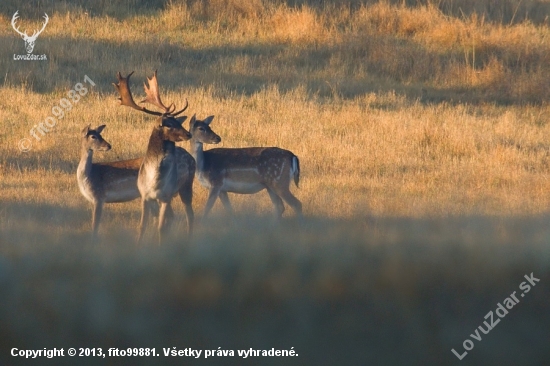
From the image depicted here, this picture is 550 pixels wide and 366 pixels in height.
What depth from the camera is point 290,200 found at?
388 inches

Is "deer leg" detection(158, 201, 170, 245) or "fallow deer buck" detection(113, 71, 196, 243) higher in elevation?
"fallow deer buck" detection(113, 71, 196, 243)

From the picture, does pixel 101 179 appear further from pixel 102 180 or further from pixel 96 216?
pixel 96 216

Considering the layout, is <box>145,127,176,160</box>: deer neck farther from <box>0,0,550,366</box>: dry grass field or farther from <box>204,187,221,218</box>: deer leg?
<box>204,187,221,218</box>: deer leg

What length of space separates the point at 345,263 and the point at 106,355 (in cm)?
181

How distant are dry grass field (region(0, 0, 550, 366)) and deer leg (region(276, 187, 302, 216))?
0.23 metres

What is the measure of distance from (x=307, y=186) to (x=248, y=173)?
1.68m

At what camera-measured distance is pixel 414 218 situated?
29.3 ft

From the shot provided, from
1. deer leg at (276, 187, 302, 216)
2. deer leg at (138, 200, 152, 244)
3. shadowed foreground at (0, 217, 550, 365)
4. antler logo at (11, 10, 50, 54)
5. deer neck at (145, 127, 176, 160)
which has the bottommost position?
shadowed foreground at (0, 217, 550, 365)

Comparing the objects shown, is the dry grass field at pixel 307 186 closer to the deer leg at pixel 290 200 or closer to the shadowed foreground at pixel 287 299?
the shadowed foreground at pixel 287 299

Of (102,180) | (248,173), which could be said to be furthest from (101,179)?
(248,173)

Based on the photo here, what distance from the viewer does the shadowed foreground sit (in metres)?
6.12

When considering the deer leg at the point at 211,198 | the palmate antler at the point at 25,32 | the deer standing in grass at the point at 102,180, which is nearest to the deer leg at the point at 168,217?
the deer standing in grass at the point at 102,180

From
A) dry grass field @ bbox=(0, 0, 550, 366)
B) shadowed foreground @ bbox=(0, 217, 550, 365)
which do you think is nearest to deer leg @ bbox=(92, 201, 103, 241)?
dry grass field @ bbox=(0, 0, 550, 366)

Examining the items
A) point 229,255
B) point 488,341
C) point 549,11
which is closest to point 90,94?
point 229,255
